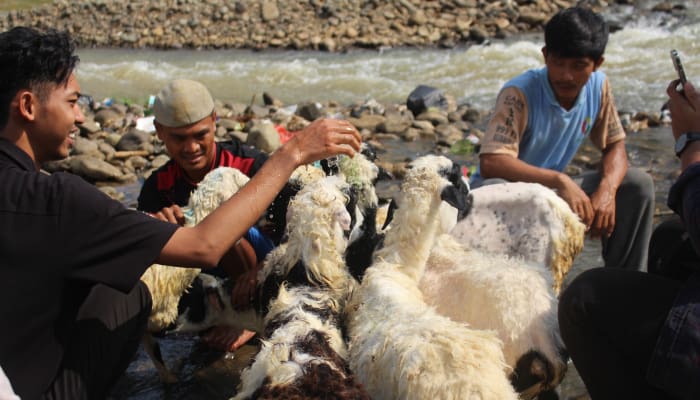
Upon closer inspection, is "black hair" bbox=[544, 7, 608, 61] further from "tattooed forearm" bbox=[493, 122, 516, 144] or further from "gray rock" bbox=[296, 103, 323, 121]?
"gray rock" bbox=[296, 103, 323, 121]

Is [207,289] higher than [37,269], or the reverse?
[37,269]

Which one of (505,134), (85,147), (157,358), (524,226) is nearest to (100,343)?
(157,358)

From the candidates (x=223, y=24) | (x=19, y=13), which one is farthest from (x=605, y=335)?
(x=19, y=13)

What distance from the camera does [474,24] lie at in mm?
18562

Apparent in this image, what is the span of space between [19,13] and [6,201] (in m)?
26.8

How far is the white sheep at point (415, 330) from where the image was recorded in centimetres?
258

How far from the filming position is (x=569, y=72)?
4199 millimetres

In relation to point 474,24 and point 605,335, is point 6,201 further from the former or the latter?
point 474,24

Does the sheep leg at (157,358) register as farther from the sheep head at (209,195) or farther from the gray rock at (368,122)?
the gray rock at (368,122)

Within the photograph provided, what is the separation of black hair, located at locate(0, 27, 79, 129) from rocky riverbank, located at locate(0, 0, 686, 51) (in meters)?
15.6

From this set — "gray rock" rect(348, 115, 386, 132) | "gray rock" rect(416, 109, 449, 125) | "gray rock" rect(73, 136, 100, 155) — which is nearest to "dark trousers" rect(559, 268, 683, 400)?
"gray rock" rect(73, 136, 100, 155)

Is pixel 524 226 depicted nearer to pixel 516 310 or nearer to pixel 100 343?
pixel 516 310

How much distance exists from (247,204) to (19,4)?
29490 mm

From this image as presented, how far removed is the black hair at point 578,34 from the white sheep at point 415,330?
112 cm
